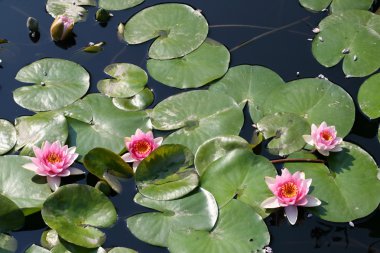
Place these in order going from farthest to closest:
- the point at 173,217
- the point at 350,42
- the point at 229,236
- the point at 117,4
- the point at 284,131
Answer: the point at 117,4 < the point at 350,42 < the point at 284,131 < the point at 173,217 < the point at 229,236

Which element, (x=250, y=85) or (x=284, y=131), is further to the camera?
(x=250, y=85)

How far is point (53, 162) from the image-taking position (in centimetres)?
329

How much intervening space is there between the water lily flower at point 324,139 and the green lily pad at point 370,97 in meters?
0.44

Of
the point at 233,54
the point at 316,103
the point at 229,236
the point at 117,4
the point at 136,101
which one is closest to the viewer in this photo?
the point at 229,236

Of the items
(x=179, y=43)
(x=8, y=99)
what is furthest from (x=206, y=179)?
(x=8, y=99)

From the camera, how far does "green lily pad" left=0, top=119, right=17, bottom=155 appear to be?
3466 millimetres

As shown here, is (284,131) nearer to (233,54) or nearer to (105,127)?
(233,54)

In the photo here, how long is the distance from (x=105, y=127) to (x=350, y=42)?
6.26 ft

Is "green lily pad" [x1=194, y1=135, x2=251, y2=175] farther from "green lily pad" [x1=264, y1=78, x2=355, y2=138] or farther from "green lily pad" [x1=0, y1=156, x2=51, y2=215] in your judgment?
"green lily pad" [x1=0, y1=156, x2=51, y2=215]

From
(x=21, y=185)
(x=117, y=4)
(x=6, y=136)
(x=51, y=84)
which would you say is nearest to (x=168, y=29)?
(x=117, y=4)

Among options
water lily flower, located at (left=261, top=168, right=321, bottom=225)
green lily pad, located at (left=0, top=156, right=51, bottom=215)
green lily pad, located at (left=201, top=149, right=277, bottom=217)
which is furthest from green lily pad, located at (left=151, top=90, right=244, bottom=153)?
green lily pad, located at (left=0, top=156, right=51, bottom=215)

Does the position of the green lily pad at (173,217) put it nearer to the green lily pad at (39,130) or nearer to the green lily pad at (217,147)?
the green lily pad at (217,147)

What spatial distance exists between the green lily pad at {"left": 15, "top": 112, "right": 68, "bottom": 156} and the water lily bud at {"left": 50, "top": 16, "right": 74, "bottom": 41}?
3.09 ft

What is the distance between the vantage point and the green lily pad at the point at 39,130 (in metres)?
3.46
